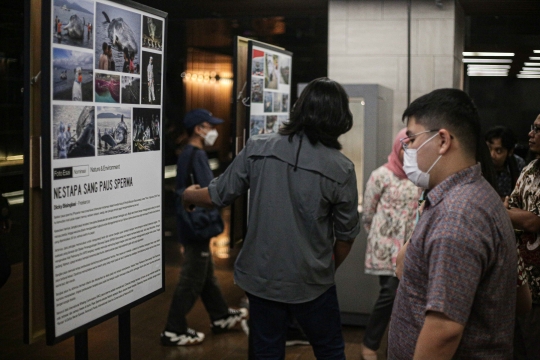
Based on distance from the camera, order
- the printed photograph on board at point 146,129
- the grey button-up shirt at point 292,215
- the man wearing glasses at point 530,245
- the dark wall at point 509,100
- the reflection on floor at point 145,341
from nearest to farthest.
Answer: the printed photograph on board at point 146,129, the grey button-up shirt at point 292,215, the man wearing glasses at point 530,245, the reflection on floor at point 145,341, the dark wall at point 509,100

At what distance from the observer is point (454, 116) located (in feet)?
6.05

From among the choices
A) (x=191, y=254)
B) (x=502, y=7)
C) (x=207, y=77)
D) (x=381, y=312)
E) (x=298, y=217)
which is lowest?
(x=381, y=312)

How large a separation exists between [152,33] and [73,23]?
0.57 meters

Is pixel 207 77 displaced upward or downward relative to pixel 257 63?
upward

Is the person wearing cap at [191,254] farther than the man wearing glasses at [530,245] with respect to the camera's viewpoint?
Yes

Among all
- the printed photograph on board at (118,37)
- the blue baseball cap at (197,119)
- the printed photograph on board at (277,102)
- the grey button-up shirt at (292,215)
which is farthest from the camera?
the blue baseball cap at (197,119)

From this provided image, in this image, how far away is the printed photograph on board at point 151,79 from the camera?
281 cm

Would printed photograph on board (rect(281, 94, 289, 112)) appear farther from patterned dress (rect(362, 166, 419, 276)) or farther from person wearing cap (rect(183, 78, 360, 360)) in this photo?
person wearing cap (rect(183, 78, 360, 360))

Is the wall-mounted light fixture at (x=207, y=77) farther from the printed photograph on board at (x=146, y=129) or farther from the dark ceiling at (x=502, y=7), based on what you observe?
the printed photograph on board at (x=146, y=129)

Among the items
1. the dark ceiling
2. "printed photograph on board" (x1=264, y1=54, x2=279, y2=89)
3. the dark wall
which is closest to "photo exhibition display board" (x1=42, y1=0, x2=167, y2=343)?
"printed photograph on board" (x1=264, y1=54, x2=279, y2=89)

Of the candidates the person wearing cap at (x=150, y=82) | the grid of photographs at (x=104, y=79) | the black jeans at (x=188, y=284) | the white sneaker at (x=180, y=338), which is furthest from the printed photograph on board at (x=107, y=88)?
the white sneaker at (x=180, y=338)

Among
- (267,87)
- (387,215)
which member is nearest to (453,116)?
(267,87)

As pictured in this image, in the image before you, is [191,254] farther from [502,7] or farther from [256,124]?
[502,7]

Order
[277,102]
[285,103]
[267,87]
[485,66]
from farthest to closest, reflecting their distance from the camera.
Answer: [485,66] → [285,103] → [277,102] → [267,87]
